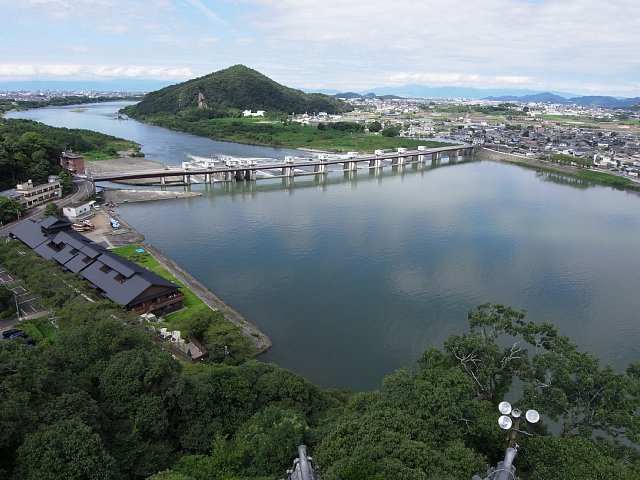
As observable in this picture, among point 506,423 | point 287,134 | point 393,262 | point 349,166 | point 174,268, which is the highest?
point 287,134

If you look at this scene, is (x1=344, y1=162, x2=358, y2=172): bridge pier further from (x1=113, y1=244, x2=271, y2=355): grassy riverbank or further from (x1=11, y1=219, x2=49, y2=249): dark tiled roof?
(x1=11, y1=219, x2=49, y2=249): dark tiled roof

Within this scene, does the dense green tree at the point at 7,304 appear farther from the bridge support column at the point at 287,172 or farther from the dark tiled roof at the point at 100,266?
the bridge support column at the point at 287,172

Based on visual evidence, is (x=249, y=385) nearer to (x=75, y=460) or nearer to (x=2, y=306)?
(x=75, y=460)

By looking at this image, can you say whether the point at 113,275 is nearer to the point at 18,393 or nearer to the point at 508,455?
the point at 18,393

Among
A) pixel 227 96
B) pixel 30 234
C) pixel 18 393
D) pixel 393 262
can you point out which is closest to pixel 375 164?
pixel 393 262

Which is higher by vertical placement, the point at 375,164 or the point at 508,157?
the point at 508,157

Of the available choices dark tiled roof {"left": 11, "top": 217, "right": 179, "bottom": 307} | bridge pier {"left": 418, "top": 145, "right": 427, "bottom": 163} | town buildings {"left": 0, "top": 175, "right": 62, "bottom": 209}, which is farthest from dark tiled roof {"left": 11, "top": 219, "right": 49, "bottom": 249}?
bridge pier {"left": 418, "top": 145, "right": 427, "bottom": 163}

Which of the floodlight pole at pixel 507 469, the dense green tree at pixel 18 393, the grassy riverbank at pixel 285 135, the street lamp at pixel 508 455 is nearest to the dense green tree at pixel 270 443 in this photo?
the street lamp at pixel 508 455
